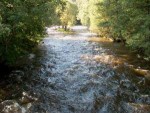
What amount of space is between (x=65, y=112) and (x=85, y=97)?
2316 mm

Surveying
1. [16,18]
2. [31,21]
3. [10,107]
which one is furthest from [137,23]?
[10,107]

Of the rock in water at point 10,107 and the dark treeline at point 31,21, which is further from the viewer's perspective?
the dark treeline at point 31,21

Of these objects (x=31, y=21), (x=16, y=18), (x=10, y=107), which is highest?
(x=16, y=18)

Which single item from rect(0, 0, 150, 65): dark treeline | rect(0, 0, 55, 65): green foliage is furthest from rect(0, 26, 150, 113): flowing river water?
rect(0, 0, 150, 65): dark treeline

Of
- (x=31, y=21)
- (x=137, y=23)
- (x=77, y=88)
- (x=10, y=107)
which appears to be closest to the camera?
(x=10, y=107)

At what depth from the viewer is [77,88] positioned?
16484mm

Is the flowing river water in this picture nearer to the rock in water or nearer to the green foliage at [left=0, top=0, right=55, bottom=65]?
the rock in water

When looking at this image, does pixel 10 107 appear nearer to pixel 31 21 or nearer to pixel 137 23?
pixel 31 21

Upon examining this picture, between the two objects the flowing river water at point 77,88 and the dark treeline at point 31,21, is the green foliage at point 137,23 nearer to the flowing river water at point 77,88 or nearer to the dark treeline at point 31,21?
the dark treeline at point 31,21

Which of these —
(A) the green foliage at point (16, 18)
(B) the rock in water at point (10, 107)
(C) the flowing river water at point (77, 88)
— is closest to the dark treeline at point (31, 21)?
(A) the green foliage at point (16, 18)

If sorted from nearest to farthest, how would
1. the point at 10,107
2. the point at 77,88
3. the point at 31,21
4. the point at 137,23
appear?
the point at 10,107 < the point at 77,88 < the point at 31,21 < the point at 137,23

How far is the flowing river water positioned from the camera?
44.0 feet

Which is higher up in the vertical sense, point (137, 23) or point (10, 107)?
point (137, 23)

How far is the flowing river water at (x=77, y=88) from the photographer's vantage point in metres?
13.4
